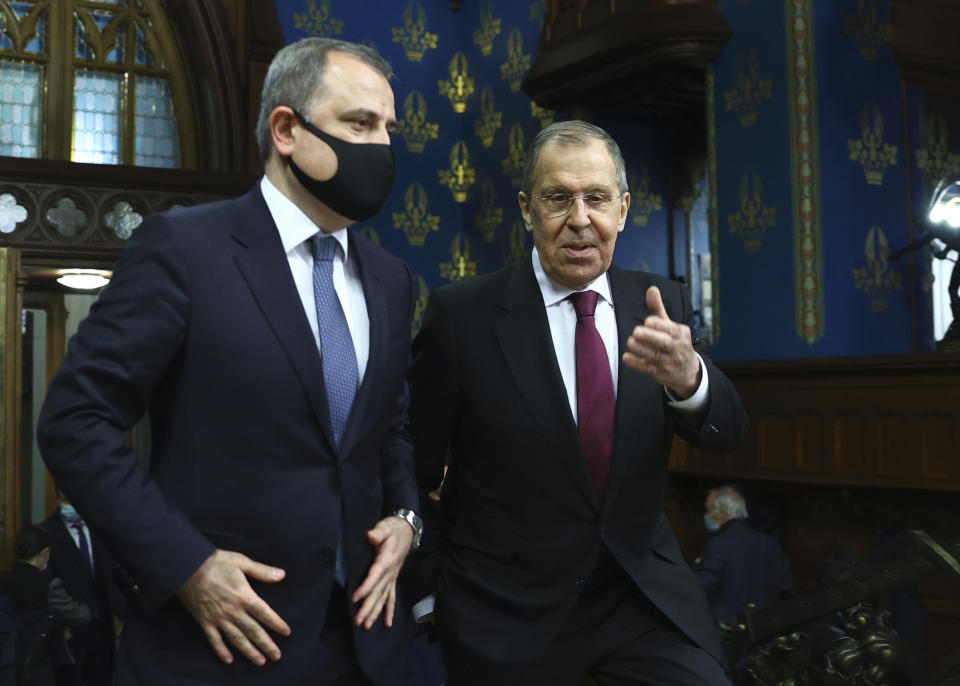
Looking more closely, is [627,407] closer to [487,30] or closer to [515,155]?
[515,155]

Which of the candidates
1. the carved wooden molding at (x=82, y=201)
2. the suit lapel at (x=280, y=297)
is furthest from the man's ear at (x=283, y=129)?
the carved wooden molding at (x=82, y=201)

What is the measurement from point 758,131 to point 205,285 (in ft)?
18.4

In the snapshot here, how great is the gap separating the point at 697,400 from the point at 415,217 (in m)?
6.96

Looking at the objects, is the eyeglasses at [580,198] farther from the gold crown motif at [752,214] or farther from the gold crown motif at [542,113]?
the gold crown motif at [542,113]

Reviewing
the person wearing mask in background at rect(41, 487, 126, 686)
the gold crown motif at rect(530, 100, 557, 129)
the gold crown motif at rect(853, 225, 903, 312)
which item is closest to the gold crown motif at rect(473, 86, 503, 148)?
the gold crown motif at rect(530, 100, 557, 129)

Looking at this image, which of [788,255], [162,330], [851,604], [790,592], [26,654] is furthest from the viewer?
[788,255]

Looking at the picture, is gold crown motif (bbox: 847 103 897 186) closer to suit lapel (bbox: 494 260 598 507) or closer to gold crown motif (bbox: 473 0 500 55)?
gold crown motif (bbox: 473 0 500 55)

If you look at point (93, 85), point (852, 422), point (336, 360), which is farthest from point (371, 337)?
point (93, 85)

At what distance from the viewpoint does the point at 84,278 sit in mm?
7996

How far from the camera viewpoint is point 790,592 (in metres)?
6.04

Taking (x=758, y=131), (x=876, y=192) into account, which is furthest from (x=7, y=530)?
(x=876, y=192)

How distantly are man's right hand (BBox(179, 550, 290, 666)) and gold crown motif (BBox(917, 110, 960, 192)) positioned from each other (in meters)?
6.37

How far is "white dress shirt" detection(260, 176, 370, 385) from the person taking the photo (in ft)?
6.44

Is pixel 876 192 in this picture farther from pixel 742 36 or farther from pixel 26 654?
pixel 26 654
